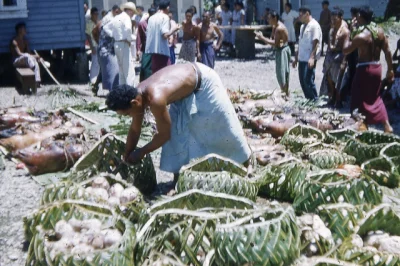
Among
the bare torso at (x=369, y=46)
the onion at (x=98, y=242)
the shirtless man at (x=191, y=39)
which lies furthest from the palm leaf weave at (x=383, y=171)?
the shirtless man at (x=191, y=39)

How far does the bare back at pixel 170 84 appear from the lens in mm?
4922

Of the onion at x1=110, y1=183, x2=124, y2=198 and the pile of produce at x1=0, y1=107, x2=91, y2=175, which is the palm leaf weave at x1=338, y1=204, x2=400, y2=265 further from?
the pile of produce at x1=0, y1=107, x2=91, y2=175

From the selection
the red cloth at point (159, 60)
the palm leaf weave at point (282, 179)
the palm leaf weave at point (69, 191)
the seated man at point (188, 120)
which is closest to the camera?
the palm leaf weave at point (69, 191)

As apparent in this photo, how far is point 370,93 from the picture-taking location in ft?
25.6

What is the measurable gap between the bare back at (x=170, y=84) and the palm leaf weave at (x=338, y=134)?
2218 mm

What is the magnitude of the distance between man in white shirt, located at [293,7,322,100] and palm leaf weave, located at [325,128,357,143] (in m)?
3.21

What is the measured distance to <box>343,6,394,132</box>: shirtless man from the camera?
764 centimetres

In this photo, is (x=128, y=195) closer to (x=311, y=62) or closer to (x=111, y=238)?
(x=111, y=238)

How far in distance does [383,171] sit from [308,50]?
479 cm

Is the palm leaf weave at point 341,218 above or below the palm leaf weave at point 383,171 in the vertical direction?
above

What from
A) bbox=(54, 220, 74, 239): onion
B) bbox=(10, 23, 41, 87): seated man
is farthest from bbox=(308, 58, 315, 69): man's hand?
bbox=(54, 220, 74, 239): onion

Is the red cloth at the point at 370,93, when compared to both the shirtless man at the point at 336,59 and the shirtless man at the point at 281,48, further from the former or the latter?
the shirtless man at the point at 281,48

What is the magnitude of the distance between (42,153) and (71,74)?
842 cm

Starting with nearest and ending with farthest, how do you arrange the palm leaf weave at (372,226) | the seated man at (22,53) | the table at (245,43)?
the palm leaf weave at (372,226)
the seated man at (22,53)
the table at (245,43)
